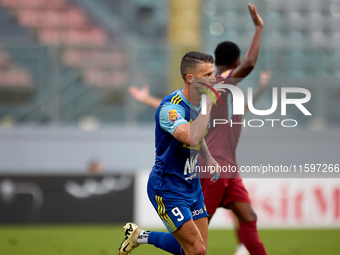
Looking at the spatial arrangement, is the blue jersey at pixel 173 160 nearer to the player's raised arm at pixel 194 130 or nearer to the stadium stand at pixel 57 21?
the player's raised arm at pixel 194 130

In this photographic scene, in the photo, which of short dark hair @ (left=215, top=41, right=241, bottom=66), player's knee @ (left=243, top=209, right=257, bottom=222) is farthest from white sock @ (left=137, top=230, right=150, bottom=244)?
short dark hair @ (left=215, top=41, right=241, bottom=66)

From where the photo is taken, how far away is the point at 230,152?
5141 mm

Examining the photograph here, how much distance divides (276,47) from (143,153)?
4.29m

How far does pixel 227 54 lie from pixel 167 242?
2.04 m

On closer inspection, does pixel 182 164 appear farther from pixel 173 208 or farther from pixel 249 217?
pixel 249 217

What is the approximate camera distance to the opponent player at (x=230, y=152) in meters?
4.88

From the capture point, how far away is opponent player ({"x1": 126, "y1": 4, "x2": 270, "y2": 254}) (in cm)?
488

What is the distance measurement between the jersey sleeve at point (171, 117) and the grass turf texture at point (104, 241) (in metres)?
3.60

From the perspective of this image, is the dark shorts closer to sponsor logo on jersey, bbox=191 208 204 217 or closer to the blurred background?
sponsor logo on jersey, bbox=191 208 204 217

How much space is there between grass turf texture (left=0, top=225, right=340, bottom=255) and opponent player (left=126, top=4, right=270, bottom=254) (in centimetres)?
218

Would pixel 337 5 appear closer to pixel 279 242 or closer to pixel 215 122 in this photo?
pixel 279 242

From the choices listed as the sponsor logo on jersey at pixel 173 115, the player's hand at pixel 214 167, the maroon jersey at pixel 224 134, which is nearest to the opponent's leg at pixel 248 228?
the maroon jersey at pixel 224 134

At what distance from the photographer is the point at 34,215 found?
10094 millimetres

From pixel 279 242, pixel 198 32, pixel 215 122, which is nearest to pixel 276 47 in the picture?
pixel 198 32
